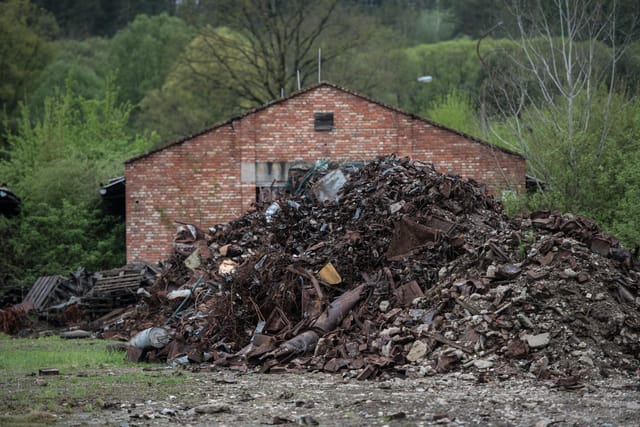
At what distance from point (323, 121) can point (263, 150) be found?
6.40 feet

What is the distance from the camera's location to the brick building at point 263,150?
26.6m

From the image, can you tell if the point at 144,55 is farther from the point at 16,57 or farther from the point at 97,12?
the point at 97,12

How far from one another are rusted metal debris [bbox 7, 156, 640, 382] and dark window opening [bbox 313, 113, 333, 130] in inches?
363


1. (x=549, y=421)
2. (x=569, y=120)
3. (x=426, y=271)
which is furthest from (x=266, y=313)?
(x=569, y=120)

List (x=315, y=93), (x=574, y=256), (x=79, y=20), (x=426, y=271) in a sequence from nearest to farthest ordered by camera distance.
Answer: (x=574, y=256) → (x=426, y=271) → (x=315, y=93) → (x=79, y=20)

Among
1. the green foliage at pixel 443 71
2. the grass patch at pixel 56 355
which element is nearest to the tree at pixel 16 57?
the green foliage at pixel 443 71

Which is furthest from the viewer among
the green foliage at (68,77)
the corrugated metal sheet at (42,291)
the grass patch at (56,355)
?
the green foliage at (68,77)

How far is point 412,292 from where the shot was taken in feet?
45.0

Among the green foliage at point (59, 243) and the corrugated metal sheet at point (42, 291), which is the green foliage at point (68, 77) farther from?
the corrugated metal sheet at point (42, 291)

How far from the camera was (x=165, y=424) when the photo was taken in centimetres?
905

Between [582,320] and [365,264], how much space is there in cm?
388

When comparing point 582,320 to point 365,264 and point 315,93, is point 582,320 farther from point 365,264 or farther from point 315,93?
point 315,93

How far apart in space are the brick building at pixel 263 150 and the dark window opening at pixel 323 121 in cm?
3

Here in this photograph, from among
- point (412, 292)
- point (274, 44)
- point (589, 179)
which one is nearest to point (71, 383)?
point (412, 292)
